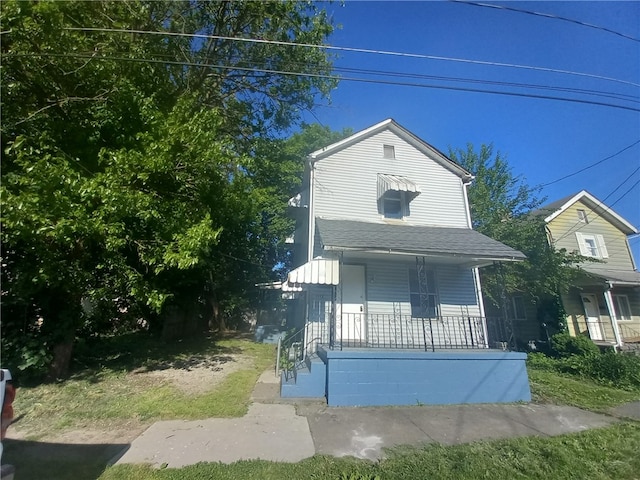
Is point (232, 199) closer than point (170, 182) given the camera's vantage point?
No

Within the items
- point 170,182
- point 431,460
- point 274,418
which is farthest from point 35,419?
point 431,460

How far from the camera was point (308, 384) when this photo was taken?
682 centimetres

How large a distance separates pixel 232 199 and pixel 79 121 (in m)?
3.83

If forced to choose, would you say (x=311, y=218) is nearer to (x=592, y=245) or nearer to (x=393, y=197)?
(x=393, y=197)

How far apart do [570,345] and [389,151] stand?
11599mm

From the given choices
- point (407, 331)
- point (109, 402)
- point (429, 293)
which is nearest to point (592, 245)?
point (429, 293)

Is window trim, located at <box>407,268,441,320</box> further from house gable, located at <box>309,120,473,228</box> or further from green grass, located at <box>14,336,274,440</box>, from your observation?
green grass, located at <box>14,336,274,440</box>

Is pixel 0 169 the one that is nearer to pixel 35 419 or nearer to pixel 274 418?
pixel 35 419

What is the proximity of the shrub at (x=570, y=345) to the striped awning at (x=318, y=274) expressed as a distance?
11.7 meters

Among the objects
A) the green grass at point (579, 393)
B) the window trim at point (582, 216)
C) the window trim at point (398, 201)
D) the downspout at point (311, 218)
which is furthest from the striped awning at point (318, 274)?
the window trim at point (582, 216)

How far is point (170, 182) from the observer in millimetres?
7555

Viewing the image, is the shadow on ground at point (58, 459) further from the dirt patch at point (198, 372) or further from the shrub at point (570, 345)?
the shrub at point (570, 345)

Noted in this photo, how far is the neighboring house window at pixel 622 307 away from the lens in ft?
52.7

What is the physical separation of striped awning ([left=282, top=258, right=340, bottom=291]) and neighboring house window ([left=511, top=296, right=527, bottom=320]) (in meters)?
13.9
